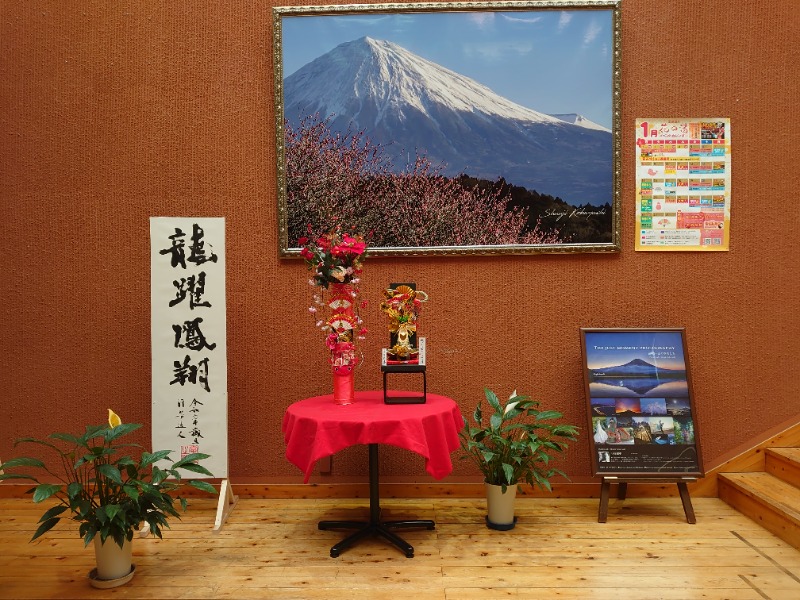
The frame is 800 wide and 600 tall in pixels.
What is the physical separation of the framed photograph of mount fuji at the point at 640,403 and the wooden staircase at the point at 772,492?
1.04 feet

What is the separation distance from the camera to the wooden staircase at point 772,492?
10.3 ft

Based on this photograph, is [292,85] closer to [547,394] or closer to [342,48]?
[342,48]

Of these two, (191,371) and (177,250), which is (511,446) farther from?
(177,250)

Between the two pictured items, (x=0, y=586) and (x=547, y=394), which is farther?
(x=547, y=394)

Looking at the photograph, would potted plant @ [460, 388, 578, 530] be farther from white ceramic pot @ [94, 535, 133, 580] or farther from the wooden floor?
white ceramic pot @ [94, 535, 133, 580]

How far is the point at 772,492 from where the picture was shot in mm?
3436

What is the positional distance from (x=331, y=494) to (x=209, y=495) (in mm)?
714

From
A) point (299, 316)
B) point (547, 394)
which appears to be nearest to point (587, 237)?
point (547, 394)

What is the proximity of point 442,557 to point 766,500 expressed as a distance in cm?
166

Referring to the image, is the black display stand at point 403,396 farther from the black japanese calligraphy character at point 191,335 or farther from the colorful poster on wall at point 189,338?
the black japanese calligraphy character at point 191,335

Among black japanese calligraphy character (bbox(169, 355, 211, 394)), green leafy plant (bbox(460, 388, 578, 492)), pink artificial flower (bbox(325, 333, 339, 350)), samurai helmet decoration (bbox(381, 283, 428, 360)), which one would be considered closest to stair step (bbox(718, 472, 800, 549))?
green leafy plant (bbox(460, 388, 578, 492))

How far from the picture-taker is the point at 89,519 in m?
2.71

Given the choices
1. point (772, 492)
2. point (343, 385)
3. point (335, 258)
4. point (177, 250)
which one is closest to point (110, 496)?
point (343, 385)

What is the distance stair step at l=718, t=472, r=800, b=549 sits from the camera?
3.11 meters
